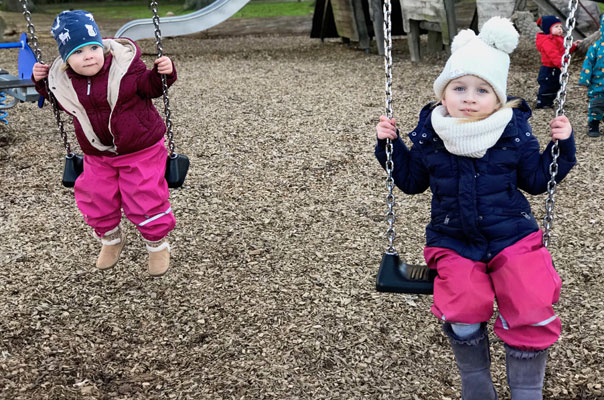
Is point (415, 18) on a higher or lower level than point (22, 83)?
lower

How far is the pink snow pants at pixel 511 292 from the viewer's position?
1790 mm

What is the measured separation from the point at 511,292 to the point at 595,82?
158 inches

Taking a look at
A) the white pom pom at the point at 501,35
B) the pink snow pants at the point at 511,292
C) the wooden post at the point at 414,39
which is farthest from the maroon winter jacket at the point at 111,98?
the wooden post at the point at 414,39

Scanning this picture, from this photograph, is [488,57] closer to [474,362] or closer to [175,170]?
[474,362]

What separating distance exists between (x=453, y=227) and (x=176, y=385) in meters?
1.26

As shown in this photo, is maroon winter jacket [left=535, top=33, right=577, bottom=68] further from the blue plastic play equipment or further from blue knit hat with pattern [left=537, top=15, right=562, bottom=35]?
the blue plastic play equipment

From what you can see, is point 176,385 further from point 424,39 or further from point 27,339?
point 424,39

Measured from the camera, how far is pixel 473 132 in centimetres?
182

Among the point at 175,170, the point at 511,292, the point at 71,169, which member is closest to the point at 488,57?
the point at 511,292

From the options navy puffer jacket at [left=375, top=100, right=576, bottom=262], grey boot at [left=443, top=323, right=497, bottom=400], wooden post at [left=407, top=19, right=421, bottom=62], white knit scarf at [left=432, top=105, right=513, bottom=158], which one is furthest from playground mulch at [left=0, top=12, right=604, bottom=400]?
wooden post at [left=407, top=19, right=421, bottom=62]

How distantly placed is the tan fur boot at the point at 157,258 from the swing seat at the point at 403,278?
3.91 ft

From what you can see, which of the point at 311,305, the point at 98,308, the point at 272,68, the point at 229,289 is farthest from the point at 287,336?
the point at 272,68

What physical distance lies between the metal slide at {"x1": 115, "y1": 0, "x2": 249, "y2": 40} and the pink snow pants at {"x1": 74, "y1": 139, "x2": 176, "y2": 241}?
6325mm

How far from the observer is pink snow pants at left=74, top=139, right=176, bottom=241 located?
8.78ft
